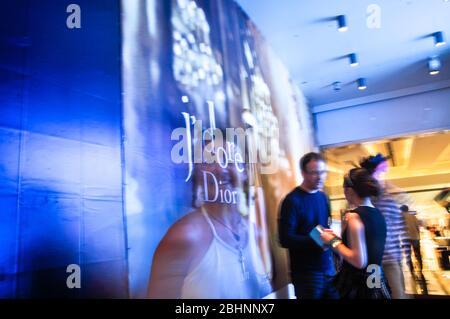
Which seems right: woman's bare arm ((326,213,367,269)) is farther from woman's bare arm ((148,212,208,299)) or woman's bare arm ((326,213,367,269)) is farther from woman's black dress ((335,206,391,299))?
woman's bare arm ((148,212,208,299))

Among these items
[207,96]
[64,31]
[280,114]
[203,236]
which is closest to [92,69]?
[64,31]

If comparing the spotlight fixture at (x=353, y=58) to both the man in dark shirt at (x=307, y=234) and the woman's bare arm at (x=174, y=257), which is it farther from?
the woman's bare arm at (x=174, y=257)

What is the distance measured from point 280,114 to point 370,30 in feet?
4.19

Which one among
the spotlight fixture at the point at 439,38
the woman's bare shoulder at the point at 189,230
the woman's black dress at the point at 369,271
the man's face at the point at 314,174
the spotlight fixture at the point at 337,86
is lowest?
the woman's black dress at the point at 369,271

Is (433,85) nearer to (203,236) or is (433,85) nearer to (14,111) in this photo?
(203,236)

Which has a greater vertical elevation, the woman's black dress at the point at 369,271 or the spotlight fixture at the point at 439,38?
the spotlight fixture at the point at 439,38

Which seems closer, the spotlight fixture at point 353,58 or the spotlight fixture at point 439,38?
the spotlight fixture at point 439,38

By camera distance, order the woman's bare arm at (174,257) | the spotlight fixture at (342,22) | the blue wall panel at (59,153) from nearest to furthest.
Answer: the blue wall panel at (59,153) < the woman's bare arm at (174,257) < the spotlight fixture at (342,22)

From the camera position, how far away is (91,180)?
131 cm

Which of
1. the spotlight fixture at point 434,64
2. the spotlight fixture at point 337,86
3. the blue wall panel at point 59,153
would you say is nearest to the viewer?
the blue wall panel at point 59,153

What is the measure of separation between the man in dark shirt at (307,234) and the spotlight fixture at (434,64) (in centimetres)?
316

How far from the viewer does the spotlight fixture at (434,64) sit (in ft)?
14.2

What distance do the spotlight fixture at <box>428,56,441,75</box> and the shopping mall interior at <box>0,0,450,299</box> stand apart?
52cm

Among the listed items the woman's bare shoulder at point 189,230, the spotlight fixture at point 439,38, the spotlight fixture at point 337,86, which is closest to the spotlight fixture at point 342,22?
the spotlight fixture at point 439,38
